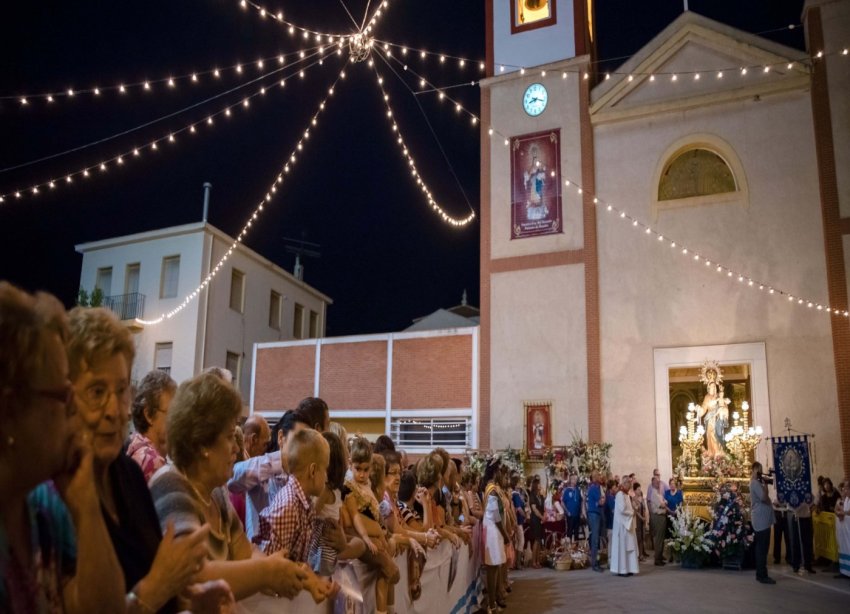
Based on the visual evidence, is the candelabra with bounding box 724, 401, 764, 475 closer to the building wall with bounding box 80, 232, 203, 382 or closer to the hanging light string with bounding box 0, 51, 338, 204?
the hanging light string with bounding box 0, 51, 338, 204

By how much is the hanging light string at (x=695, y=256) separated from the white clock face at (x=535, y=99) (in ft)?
3.23

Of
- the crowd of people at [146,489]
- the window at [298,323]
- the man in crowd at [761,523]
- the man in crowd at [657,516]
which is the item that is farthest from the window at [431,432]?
the crowd of people at [146,489]

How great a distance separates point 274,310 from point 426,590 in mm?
21873

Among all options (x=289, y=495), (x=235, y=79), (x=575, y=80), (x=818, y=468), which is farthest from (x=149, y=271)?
(x=289, y=495)

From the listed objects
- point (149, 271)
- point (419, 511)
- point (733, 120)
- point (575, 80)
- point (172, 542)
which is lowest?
point (419, 511)

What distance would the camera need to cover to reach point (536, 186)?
1814cm

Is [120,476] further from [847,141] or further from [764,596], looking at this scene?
[847,141]

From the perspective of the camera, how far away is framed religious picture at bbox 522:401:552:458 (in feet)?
54.2

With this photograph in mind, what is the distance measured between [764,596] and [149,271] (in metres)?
20.2

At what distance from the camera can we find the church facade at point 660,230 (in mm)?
15250

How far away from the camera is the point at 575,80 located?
1814cm

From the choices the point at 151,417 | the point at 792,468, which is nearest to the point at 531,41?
the point at 792,468

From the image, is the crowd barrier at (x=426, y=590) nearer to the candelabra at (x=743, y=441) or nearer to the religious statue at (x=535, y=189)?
the candelabra at (x=743, y=441)

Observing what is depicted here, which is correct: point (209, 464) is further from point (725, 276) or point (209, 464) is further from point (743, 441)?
point (725, 276)
